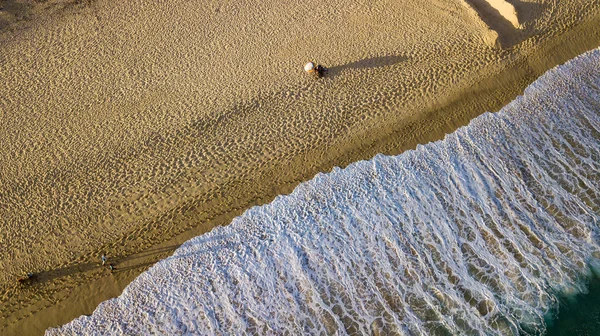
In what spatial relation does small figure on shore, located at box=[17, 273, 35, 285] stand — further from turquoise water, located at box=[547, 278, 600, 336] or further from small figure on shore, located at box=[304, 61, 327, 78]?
turquoise water, located at box=[547, 278, 600, 336]

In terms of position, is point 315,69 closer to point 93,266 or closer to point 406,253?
point 406,253

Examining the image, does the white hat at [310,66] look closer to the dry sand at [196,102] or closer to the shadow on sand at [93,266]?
the dry sand at [196,102]

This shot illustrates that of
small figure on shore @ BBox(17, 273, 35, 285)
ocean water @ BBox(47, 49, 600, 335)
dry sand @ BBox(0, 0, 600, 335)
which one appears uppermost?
dry sand @ BBox(0, 0, 600, 335)

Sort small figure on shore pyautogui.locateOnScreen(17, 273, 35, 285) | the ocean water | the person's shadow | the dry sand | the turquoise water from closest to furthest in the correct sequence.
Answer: the turquoise water, the ocean water, small figure on shore pyautogui.locateOnScreen(17, 273, 35, 285), the dry sand, the person's shadow

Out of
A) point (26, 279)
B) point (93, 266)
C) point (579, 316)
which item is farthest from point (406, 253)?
point (26, 279)

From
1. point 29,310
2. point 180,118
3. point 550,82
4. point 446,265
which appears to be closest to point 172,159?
point 180,118

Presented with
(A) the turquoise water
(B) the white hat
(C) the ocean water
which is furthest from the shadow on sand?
(A) the turquoise water
